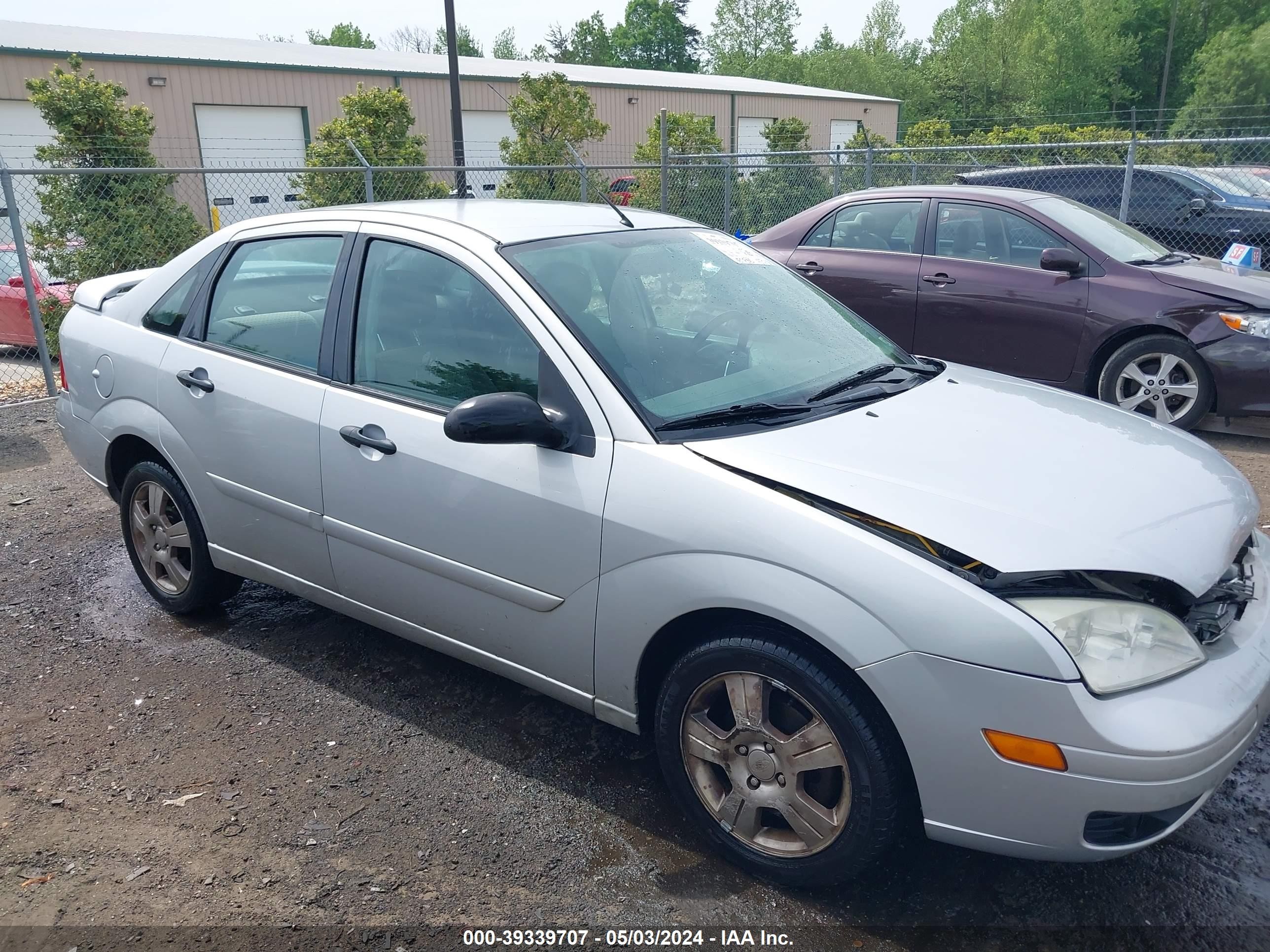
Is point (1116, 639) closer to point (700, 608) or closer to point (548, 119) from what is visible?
point (700, 608)

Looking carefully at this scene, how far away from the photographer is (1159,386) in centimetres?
675

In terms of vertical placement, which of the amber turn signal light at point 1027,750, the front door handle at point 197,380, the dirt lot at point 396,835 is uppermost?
the front door handle at point 197,380

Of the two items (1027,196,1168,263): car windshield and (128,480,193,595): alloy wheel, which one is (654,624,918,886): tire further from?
(1027,196,1168,263): car windshield

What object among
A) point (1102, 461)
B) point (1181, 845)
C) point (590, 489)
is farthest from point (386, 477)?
point (1181, 845)

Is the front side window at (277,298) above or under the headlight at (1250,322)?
above

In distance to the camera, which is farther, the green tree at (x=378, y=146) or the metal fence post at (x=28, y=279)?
the green tree at (x=378, y=146)

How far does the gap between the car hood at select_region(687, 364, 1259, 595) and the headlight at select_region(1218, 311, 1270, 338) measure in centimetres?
385

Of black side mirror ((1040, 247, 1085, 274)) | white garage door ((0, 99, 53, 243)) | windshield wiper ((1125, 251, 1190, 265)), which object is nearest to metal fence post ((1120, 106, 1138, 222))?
windshield wiper ((1125, 251, 1190, 265))

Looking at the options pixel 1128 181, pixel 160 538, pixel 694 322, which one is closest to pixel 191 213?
pixel 160 538

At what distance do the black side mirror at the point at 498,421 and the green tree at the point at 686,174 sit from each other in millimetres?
10877

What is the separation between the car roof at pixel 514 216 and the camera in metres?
3.39

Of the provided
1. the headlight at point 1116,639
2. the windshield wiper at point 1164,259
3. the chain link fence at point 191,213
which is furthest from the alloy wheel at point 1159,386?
the headlight at point 1116,639

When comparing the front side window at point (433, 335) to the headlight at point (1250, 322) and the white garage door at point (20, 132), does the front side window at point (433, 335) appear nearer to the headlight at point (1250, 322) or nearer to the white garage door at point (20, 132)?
the headlight at point (1250, 322)

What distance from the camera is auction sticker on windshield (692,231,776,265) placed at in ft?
12.4
